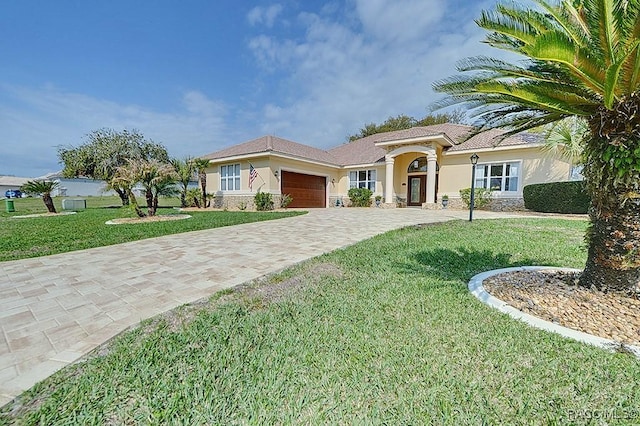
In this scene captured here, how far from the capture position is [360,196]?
21.6 m

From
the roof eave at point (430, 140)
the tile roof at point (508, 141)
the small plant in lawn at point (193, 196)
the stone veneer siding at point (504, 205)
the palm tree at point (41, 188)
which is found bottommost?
the stone veneer siding at point (504, 205)

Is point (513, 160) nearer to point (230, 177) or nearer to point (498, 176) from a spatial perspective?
point (498, 176)

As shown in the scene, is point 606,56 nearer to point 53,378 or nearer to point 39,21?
point 53,378

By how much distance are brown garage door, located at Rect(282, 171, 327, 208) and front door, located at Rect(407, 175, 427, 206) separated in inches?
281

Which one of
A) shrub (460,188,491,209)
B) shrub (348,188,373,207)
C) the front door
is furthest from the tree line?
shrub (460,188,491,209)

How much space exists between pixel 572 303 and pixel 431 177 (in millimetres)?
16152

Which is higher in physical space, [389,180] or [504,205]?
[389,180]

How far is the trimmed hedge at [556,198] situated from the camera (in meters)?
13.3

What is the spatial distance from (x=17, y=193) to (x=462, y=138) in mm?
68491

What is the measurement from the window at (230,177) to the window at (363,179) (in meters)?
9.52

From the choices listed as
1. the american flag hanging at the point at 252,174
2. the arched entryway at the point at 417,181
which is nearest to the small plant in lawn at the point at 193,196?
the american flag hanging at the point at 252,174

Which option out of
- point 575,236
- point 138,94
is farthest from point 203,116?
point 575,236

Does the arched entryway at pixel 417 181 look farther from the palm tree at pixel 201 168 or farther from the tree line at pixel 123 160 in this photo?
the tree line at pixel 123 160

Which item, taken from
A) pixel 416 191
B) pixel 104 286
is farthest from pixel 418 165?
pixel 104 286
